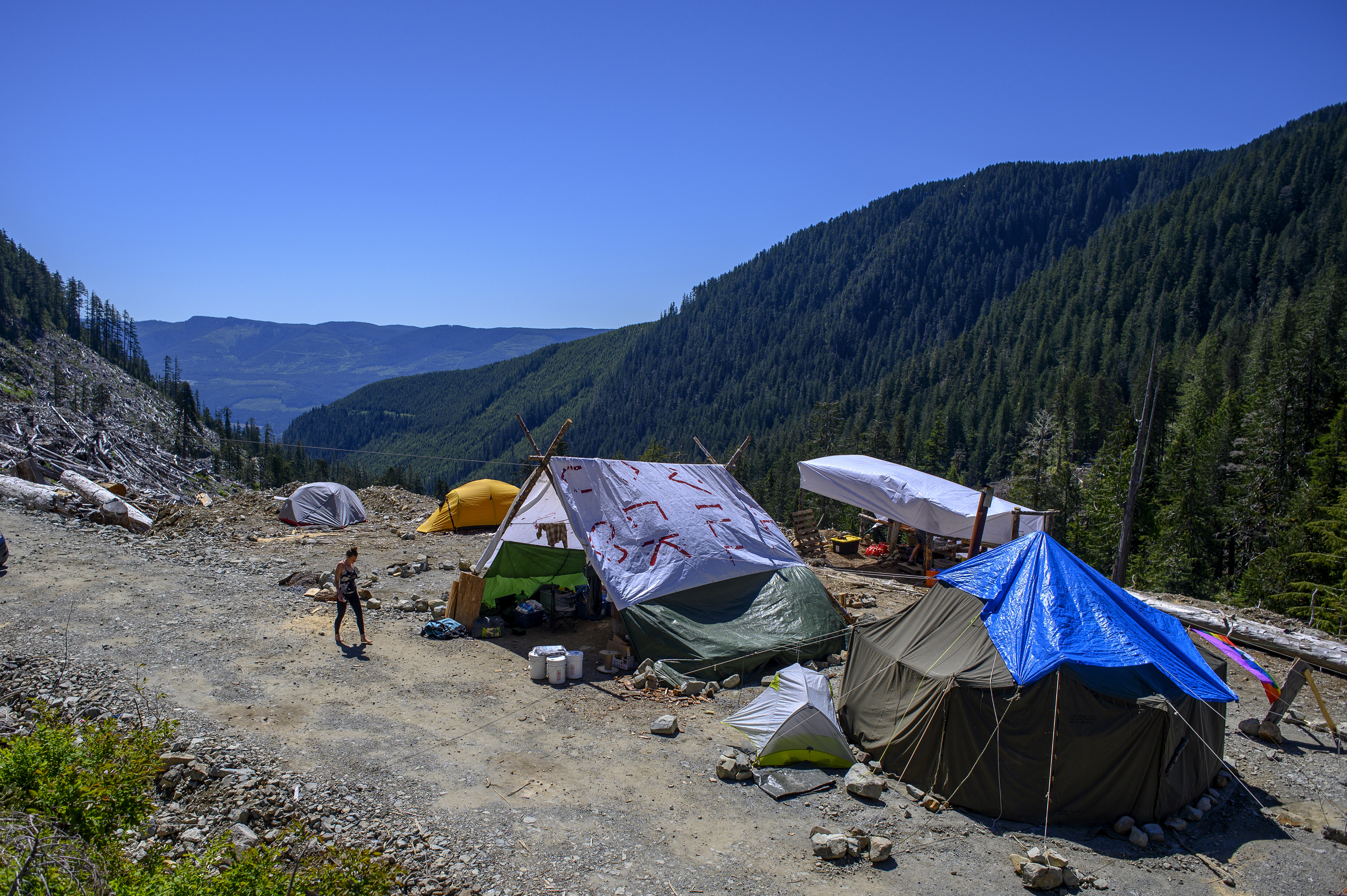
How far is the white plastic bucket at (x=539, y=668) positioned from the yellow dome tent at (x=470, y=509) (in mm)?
12907

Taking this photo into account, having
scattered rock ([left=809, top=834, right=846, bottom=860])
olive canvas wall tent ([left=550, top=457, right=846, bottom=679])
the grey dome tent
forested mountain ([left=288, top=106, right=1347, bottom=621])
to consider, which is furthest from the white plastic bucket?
forested mountain ([left=288, top=106, right=1347, bottom=621])

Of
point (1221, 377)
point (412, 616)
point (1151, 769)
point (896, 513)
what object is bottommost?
point (412, 616)

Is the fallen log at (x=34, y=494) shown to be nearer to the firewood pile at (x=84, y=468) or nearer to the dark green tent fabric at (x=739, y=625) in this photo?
the firewood pile at (x=84, y=468)

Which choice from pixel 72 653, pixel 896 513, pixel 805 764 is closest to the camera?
pixel 805 764

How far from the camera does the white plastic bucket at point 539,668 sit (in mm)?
10773

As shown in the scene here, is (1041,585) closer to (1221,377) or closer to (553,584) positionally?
(553,584)

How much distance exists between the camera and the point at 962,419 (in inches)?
4510

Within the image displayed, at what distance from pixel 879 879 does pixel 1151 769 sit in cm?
355

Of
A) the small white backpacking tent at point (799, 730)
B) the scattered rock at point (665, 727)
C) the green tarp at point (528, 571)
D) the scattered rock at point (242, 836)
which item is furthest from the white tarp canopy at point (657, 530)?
the scattered rock at point (242, 836)

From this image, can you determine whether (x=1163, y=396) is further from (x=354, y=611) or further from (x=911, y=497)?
(x=354, y=611)

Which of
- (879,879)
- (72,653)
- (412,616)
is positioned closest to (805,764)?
(879,879)

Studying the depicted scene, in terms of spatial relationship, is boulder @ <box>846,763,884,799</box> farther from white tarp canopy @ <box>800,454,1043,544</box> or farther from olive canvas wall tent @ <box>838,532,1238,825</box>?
white tarp canopy @ <box>800,454,1043,544</box>

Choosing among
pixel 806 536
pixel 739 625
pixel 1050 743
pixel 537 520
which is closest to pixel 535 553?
pixel 537 520

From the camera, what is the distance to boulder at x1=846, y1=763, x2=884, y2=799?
7.53 metres
